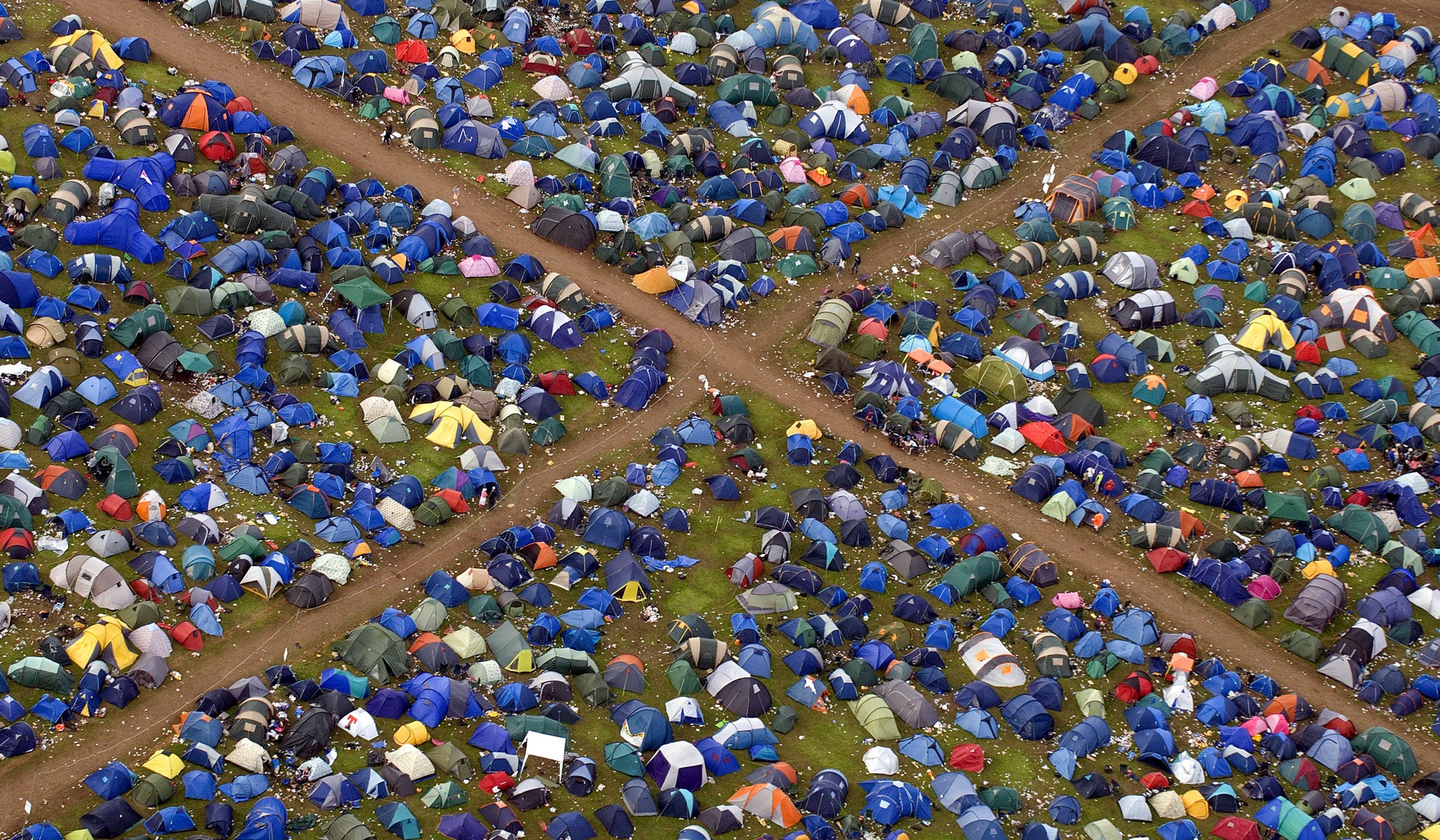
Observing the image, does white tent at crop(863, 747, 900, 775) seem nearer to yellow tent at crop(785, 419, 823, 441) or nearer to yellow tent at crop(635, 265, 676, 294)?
yellow tent at crop(785, 419, 823, 441)

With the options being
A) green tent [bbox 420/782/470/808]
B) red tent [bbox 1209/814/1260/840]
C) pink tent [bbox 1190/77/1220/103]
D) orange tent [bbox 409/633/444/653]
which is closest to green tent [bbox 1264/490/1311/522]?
red tent [bbox 1209/814/1260/840]

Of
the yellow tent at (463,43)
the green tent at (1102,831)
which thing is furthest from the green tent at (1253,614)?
the yellow tent at (463,43)

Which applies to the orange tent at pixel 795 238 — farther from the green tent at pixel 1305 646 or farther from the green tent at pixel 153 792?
the green tent at pixel 153 792

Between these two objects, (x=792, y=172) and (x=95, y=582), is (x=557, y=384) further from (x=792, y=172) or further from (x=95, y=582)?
(x=95, y=582)

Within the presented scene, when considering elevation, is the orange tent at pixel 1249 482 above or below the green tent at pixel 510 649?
above

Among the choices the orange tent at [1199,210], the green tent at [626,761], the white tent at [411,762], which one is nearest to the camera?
the white tent at [411,762]

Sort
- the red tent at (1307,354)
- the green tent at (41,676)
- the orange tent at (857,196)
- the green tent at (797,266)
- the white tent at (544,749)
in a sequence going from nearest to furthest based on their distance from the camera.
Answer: the green tent at (41,676) → the white tent at (544,749) → the red tent at (1307,354) → the green tent at (797,266) → the orange tent at (857,196)
